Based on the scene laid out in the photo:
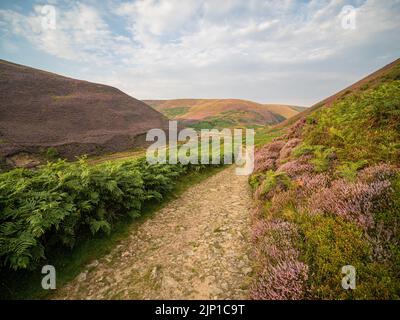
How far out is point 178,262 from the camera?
5297 mm

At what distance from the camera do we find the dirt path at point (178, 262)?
4406mm

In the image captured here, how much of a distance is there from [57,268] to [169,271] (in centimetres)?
256

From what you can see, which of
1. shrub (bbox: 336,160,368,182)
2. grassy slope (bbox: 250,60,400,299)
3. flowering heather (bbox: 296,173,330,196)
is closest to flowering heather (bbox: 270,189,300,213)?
grassy slope (bbox: 250,60,400,299)

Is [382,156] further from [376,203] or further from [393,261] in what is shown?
[393,261]

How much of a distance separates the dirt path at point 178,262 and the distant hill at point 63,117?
65.0 feet

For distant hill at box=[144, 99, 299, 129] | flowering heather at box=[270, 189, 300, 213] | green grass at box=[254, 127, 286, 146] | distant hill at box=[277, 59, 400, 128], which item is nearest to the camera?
flowering heather at box=[270, 189, 300, 213]

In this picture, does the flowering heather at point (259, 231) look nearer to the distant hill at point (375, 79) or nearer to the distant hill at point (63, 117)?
the distant hill at point (375, 79)

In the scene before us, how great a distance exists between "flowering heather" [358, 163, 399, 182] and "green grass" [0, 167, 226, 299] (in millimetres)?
6440

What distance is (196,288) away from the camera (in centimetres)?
438

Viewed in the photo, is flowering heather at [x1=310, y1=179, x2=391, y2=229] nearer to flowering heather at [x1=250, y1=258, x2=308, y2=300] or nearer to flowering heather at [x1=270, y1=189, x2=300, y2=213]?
flowering heather at [x1=270, y1=189, x2=300, y2=213]

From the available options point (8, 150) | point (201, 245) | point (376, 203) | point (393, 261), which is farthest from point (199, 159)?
point (8, 150)

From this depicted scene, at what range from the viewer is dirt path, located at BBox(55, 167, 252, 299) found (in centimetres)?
441

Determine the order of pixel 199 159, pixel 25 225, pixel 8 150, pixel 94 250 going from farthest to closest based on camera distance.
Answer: pixel 8 150, pixel 199 159, pixel 94 250, pixel 25 225

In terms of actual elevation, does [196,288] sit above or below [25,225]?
below
